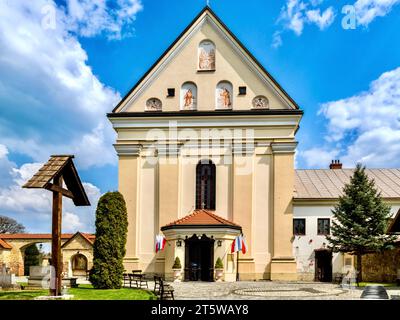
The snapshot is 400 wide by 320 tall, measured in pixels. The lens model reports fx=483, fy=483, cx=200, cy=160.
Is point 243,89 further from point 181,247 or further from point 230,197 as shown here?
point 181,247

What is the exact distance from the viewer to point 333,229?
29125mm

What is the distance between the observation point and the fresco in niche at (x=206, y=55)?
30.6m

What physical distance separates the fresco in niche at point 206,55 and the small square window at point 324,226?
12.3 meters

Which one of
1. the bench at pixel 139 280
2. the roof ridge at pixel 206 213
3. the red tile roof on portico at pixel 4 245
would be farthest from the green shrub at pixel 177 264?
the red tile roof on portico at pixel 4 245

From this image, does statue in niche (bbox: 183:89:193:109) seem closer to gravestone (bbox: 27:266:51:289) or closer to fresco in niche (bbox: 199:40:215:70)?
fresco in niche (bbox: 199:40:215:70)

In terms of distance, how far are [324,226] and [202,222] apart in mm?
9500

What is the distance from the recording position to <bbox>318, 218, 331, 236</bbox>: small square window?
1238 inches

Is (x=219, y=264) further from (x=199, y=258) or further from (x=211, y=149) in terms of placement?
(x=211, y=149)

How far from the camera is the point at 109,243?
20938 millimetres

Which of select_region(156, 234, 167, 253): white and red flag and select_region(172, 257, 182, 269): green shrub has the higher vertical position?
select_region(156, 234, 167, 253): white and red flag

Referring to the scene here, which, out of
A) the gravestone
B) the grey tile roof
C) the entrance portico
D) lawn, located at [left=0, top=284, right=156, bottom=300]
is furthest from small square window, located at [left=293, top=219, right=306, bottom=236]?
the gravestone

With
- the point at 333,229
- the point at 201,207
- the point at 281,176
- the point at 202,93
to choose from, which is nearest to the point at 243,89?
the point at 202,93

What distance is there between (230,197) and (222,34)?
10320 millimetres

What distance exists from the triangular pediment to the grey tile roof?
683cm
